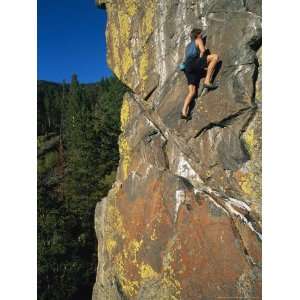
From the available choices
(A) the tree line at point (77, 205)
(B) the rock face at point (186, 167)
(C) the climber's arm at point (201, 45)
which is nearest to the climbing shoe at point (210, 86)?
(B) the rock face at point (186, 167)

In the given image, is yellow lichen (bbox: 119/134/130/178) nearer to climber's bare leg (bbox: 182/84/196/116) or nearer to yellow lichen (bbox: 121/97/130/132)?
yellow lichen (bbox: 121/97/130/132)

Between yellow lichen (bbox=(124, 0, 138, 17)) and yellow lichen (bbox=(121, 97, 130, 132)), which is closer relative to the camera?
yellow lichen (bbox=(124, 0, 138, 17))

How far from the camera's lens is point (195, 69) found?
22.5 ft

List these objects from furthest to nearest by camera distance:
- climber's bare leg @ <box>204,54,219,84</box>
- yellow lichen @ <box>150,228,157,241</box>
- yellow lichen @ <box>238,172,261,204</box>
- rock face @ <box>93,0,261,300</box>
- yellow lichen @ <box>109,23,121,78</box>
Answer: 1. yellow lichen @ <box>109,23,121,78</box>
2. yellow lichen @ <box>150,228,157,241</box>
3. climber's bare leg @ <box>204,54,219,84</box>
4. yellow lichen @ <box>238,172,261,204</box>
5. rock face @ <box>93,0,261,300</box>

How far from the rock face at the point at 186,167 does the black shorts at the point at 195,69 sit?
1.18 ft

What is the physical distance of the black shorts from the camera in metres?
6.80

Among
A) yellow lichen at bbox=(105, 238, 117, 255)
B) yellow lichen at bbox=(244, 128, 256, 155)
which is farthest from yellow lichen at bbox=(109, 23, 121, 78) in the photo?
yellow lichen at bbox=(105, 238, 117, 255)

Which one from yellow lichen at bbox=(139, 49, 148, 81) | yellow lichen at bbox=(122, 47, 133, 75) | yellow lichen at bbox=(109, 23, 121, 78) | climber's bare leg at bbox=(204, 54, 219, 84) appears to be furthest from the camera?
yellow lichen at bbox=(109, 23, 121, 78)

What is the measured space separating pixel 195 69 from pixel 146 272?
4.43 metres

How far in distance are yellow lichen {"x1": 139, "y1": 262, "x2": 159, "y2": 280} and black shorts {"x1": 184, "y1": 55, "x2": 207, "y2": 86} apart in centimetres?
403

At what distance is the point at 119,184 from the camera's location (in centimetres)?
881

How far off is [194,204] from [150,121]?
8.00 feet
